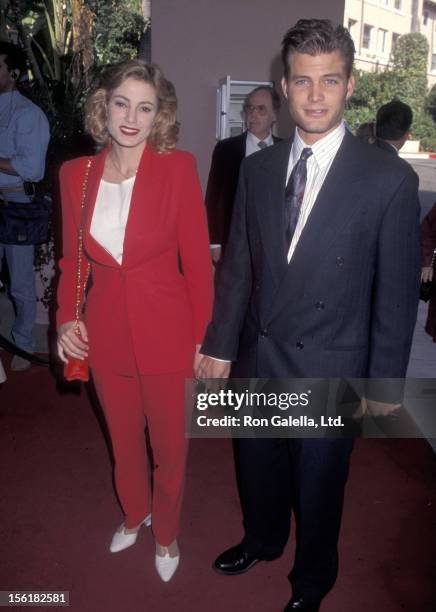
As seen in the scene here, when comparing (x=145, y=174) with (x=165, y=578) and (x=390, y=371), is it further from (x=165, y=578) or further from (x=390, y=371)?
(x=165, y=578)

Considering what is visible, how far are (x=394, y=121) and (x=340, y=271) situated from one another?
3336 millimetres

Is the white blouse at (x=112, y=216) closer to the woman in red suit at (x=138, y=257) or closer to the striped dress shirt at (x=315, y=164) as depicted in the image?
the woman in red suit at (x=138, y=257)

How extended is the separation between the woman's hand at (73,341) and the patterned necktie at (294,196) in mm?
922

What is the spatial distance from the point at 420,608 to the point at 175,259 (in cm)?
180

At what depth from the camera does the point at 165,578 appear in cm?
280

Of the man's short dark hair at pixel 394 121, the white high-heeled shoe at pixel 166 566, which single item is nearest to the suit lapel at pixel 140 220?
the white high-heeled shoe at pixel 166 566

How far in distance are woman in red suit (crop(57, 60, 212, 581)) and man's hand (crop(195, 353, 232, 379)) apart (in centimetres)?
7

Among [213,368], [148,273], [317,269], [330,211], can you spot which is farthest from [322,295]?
[148,273]

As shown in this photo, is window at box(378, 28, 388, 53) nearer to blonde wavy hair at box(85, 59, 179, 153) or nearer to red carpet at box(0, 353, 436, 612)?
red carpet at box(0, 353, 436, 612)

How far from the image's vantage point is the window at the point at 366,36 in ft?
168

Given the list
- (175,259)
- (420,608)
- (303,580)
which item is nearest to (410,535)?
(420,608)

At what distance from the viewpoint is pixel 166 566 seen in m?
2.82

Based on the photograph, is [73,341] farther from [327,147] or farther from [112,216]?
[327,147]

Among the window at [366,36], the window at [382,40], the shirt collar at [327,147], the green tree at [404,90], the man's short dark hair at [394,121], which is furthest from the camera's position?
the window at [382,40]
